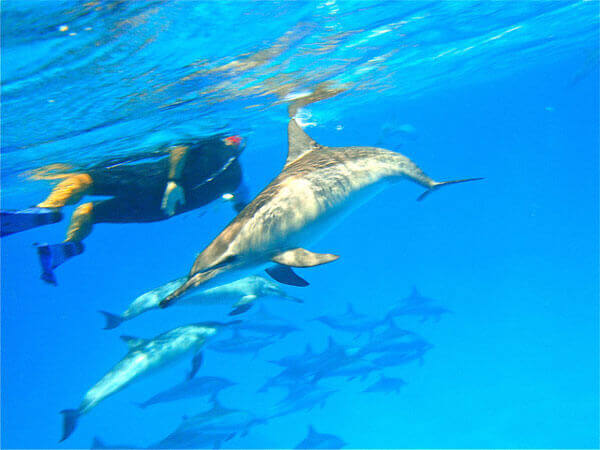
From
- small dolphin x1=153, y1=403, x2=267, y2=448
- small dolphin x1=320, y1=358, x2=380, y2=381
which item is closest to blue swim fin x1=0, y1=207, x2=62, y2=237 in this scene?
small dolphin x1=153, y1=403, x2=267, y2=448

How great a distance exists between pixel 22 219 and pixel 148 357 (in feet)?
15.5

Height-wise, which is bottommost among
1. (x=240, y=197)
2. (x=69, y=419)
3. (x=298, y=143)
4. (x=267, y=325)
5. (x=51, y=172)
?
(x=267, y=325)

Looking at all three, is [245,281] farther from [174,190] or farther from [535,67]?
[535,67]

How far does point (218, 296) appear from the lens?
998 cm

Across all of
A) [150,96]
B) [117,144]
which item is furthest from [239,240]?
[117,144]

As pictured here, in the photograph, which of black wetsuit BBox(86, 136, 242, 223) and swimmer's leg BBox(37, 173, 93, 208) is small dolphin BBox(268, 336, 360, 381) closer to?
black wetsuit BBox(86, 136, 242, 223)

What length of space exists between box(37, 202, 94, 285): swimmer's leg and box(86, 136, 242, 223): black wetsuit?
287mm

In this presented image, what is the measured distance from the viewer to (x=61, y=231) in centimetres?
3566

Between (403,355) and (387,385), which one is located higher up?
(403,355)

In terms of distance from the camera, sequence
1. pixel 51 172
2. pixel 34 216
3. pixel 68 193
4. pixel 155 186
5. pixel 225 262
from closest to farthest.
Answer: pixel 225 262 → pixel 34 216 → pixel 68 193 → pixel 155 186 → pixel 51 172

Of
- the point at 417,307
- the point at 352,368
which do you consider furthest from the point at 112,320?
the point at 417,307

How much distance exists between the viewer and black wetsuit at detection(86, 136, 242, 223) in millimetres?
8586

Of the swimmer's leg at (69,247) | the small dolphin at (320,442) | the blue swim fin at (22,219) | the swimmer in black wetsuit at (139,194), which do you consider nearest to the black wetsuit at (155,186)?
the swimmer in black wetsuit at (139,194)

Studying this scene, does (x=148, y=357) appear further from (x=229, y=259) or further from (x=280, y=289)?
(x=229, y=259)
